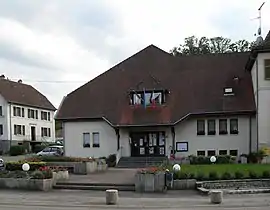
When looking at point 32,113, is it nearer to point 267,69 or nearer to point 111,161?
point 111,161

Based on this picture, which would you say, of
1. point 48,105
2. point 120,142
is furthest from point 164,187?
point 48,105

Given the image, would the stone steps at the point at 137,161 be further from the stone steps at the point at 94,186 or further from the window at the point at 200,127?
the stone steps at the point at 94,186

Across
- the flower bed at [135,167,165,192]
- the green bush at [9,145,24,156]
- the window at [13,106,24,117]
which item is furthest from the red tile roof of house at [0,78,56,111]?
the flower bed at [135,167,165,192]

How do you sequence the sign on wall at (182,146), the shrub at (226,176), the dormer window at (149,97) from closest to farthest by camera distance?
the shrub at (226,176)
the sign on wall at (182,146)
the dormer window at (149,97)

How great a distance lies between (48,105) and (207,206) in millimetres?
73052

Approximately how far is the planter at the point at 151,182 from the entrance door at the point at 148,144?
67.2ft

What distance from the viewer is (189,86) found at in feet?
157

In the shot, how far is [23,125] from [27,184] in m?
56.6

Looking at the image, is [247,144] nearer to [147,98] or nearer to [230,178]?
[147,98]

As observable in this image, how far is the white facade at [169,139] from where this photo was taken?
44.4 metres

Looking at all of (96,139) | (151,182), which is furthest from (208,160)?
(151,182)

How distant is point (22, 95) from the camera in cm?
8331

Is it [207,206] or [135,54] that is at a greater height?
[135,54]

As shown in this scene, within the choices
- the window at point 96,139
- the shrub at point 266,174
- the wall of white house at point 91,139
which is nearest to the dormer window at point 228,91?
the wall of white house at point 91,139
